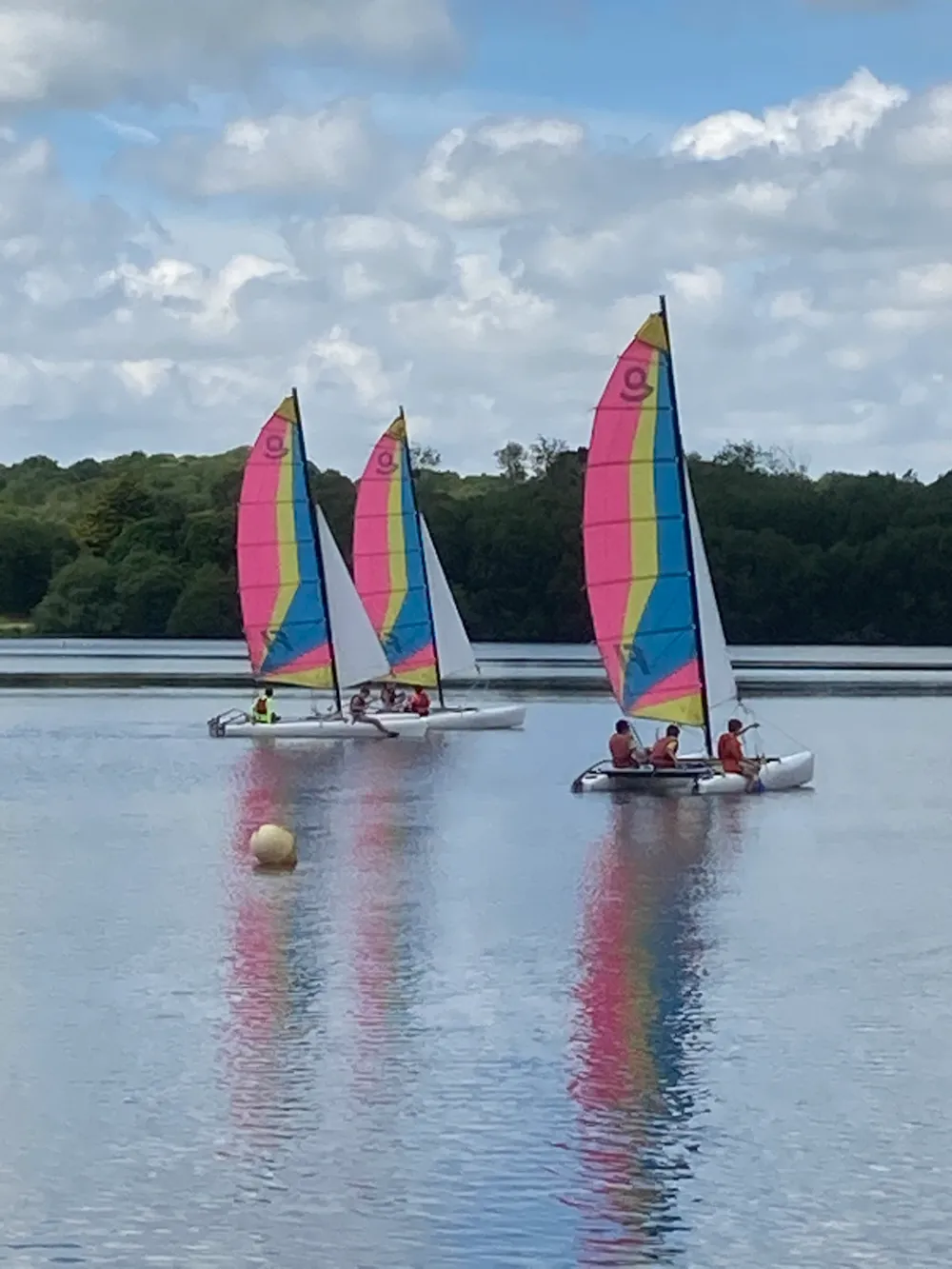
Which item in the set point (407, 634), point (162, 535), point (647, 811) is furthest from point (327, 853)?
point (162, 535)

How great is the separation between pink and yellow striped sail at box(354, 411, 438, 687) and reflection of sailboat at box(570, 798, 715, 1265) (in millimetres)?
28675

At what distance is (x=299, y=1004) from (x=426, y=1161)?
5.17 metres

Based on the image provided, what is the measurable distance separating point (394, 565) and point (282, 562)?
3.79 metres

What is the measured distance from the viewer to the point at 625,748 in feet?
132

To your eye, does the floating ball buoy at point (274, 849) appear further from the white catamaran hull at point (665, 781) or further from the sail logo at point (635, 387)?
the sail logo at point (635, 387)

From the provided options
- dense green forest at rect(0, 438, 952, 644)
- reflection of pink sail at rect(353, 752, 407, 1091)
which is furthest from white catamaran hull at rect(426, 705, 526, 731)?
dense green forest at rect(0, 438, 952, 644)

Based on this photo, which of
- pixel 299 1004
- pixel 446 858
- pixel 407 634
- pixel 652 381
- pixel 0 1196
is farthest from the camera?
pixel 407 634

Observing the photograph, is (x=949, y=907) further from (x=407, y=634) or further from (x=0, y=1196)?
(x=407, y=634)

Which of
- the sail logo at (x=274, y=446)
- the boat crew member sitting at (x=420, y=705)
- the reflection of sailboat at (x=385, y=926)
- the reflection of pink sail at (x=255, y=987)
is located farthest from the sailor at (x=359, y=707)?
the reflection of pink sail at (x=255, y=987)

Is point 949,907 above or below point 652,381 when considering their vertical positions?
below

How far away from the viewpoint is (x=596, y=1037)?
60.9 feet

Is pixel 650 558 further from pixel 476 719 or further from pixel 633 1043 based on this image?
pixel 633 1043

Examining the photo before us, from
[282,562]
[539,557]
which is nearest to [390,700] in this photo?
[282,562]

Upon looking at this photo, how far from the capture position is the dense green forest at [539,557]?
13488 cm
